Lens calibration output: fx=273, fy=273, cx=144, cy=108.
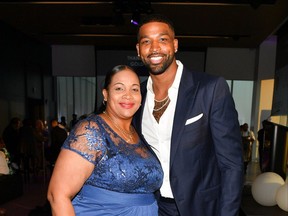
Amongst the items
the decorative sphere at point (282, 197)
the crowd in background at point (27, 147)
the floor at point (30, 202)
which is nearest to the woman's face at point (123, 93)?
the decorative sphere at point (282, 197)

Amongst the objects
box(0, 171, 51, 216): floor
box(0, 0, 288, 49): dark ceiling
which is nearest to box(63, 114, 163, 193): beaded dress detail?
box(0, 171, 51, 216): floor

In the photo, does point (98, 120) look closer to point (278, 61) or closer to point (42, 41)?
point (278, 61)

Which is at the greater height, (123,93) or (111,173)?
(123,93)

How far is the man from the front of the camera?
1.44 metres

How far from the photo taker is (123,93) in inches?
62.9

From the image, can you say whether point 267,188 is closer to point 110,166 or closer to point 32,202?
point 110,166

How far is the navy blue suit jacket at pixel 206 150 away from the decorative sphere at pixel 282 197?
1.07 metres

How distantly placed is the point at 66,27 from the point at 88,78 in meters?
3.75

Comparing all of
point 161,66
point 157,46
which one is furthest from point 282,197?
point 157,46

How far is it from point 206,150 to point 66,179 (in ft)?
2.49

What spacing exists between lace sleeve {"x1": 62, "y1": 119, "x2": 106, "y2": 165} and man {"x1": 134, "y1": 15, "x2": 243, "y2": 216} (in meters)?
0.39

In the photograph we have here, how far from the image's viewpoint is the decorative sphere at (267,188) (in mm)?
2469

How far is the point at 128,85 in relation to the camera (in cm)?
160

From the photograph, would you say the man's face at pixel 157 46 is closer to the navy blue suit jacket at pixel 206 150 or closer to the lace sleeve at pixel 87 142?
the navy blue suit jacket at pixel 206 150
